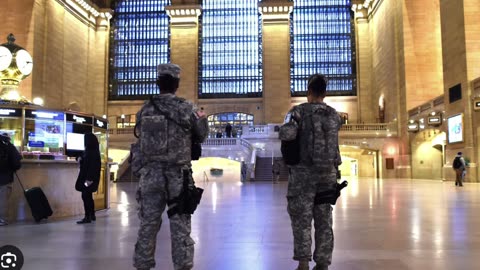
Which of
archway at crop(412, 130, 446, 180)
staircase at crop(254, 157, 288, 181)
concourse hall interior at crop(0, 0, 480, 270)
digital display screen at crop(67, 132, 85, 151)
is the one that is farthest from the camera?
archway at crop(412, 130, 446, 180)

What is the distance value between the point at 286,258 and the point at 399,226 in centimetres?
283

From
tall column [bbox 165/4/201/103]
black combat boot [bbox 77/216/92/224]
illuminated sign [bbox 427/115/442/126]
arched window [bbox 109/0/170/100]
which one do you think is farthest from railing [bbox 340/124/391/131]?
black combat boot [bbox 77/216/92/224]

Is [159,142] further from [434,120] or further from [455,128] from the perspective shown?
[434,120]

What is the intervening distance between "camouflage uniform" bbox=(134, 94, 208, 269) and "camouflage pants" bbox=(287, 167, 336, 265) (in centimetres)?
90

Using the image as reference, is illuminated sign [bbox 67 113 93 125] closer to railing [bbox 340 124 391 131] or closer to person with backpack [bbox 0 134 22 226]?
person with backpack [bbox 0 134 22 226]

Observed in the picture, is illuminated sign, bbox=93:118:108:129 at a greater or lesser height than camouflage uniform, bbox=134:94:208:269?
greater

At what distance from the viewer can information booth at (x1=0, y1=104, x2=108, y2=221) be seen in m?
7.76

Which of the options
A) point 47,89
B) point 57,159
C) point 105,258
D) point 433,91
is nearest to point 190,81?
point 47,89

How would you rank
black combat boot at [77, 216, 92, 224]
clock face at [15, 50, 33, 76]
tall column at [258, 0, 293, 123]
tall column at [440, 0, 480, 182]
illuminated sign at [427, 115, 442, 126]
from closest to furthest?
black combat boot at [77, 216, 92, 224], clock face at [15, 50, 33, 76], tall column at [440, 0, 480, 182], illuminated sign at [427, 115, 442, 126], tall column at [258, 0, 293, 123]

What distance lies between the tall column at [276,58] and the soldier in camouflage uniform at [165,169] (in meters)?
40.0

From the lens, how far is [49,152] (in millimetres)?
8836

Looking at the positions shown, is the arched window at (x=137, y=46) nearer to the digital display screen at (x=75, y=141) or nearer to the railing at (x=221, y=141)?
the railing at (x=221, y=141)

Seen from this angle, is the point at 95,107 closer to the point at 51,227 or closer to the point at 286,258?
the point at 51,227

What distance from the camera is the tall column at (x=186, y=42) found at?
4494 centimetres
